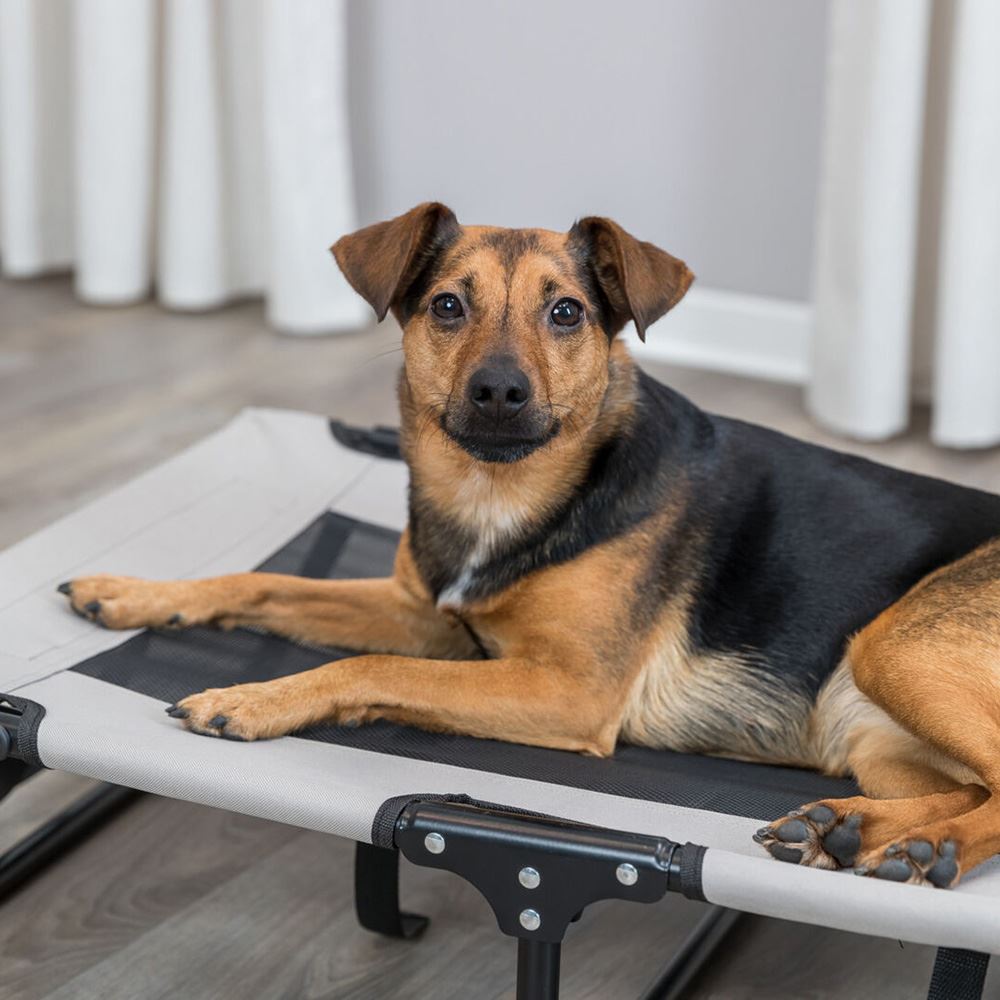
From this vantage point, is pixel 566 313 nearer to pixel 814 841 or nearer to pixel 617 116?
pixel 814 841

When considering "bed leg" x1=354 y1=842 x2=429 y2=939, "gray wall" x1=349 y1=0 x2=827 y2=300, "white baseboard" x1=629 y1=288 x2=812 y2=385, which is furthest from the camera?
"white baseboard" x1=629 y1=288 x2=812 y2=385

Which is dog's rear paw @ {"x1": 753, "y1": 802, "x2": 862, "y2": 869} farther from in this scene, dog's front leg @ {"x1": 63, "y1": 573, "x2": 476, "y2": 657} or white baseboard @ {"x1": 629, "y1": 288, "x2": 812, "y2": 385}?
white baseboard @ {"x1": 629, "y1": 288, "x2": 812, "y2": 385}

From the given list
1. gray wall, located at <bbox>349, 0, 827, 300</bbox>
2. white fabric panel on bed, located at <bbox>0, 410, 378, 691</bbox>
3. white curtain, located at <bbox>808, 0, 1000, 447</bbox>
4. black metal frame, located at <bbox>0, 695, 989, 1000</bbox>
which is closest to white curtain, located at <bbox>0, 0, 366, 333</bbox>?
gray wall, located at <bbox>349, 0, 827, 300</bbox>

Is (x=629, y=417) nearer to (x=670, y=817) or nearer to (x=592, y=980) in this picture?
(x=670, y=817)

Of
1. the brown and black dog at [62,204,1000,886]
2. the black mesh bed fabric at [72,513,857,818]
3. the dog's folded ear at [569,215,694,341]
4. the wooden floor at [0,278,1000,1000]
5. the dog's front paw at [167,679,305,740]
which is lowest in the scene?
the wooden floor at [0,278,1000,1000]

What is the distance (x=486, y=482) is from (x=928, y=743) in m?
0.72

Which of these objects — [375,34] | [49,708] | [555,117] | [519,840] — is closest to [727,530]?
[519,840]

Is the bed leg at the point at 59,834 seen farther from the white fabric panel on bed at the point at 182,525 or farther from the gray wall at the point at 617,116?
the gray wall at the point at 617,116

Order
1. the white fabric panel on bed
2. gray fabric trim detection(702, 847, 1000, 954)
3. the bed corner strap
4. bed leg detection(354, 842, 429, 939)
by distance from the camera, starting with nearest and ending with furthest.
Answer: gray fabric trim detection(702, 847, 1000, 954), the bed corner strap, bed leg detection(354, 842, 429, 939), the white fabric panel on bed

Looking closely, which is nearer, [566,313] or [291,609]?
[566,313]

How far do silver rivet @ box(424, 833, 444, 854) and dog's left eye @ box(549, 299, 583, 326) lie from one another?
76 centimetres

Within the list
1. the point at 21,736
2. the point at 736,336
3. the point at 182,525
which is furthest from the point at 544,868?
the point at 736,336

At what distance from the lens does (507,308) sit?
6.86ft

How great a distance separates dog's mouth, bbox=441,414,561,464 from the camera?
2.04 metres
